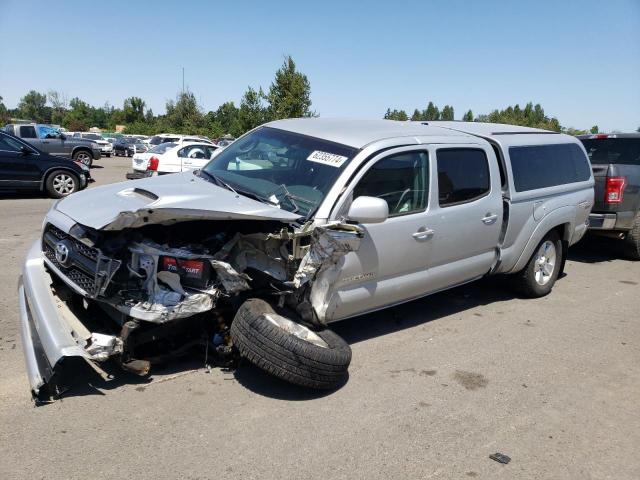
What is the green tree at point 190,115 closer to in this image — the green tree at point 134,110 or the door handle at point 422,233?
the green tree at point 134,110

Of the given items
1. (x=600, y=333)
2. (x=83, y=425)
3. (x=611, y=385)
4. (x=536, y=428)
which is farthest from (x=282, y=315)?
(x=600, y=333)

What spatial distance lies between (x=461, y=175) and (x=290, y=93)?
77.3 ft

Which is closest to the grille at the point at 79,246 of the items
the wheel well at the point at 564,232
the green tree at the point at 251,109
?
the wheel well at the point at 564,232

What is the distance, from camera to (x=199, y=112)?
56.6 metres

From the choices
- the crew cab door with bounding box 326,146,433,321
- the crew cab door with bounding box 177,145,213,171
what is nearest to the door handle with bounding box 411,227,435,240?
the crew cab door with bounding box 326,146,433,321

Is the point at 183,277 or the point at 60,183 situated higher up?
the point at 183,277

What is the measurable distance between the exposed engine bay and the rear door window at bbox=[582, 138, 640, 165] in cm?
670

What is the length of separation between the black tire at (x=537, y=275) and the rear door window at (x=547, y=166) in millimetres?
686

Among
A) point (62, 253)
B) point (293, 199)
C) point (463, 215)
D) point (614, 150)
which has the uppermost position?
point (614, 150)

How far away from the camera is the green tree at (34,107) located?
121 metres

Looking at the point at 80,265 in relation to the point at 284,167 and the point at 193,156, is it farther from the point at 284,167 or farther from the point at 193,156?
the point at 193,156

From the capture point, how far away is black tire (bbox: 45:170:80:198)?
12.5 metres

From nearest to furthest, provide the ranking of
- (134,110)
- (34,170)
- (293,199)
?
(293,199) < (34,170) < (134,110)

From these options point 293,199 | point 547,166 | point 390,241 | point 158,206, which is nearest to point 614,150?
point 547,166
